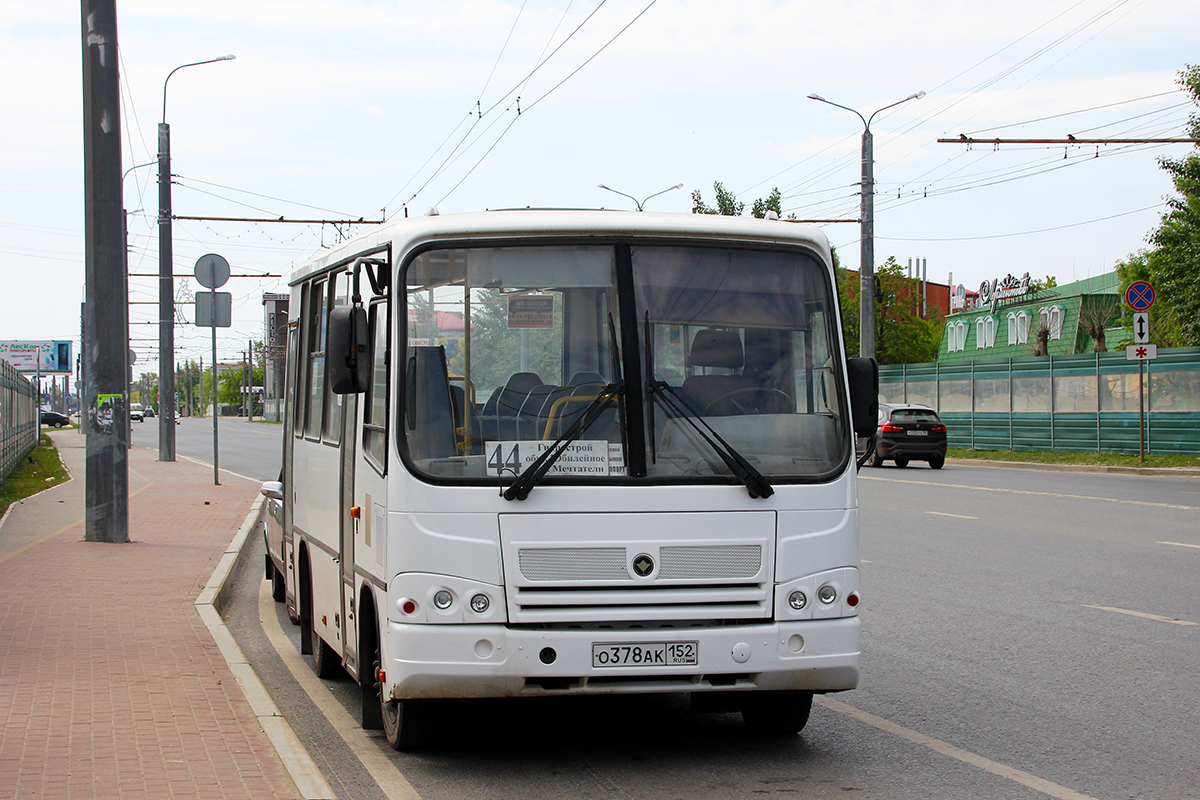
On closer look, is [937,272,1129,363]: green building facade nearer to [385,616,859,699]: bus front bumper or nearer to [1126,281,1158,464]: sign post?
[1126,281,1158,464]: sign post

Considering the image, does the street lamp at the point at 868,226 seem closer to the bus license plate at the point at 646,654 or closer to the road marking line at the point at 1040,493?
the road marking line at the point at 1040,493

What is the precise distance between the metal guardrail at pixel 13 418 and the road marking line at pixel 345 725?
18.3 m

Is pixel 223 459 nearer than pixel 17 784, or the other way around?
pixel 17 784

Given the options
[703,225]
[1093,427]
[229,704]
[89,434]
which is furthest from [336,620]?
[1093,427]

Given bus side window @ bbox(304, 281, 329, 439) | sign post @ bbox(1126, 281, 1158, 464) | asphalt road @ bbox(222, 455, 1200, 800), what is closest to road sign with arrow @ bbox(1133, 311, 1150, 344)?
sign post @ bbox(1126, 281, 1158, 464)

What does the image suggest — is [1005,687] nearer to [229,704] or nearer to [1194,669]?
[1194,669]

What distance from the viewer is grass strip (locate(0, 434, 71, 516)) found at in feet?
75.0

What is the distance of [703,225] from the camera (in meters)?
6.19

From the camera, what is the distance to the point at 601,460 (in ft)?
19.2

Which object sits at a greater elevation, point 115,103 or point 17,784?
point 115,103

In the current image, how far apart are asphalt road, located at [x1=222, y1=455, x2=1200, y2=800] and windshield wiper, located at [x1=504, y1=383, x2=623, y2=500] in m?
1.21

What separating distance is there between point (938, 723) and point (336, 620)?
314 cm

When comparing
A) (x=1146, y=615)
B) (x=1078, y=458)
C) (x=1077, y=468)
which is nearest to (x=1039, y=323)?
(x=1078, y=458)

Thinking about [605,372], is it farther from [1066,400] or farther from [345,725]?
[1066,400]
